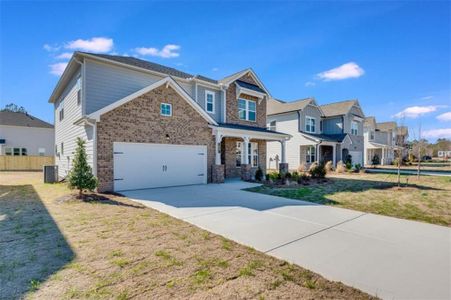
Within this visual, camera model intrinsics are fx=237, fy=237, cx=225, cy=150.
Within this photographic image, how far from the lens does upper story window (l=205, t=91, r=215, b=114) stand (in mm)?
16781

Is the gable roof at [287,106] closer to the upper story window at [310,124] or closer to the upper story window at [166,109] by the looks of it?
the upper story window at [310,124]

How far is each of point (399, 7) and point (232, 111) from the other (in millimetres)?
10869

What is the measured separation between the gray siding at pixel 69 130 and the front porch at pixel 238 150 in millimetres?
6756

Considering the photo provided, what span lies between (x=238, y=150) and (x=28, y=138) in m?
29.0

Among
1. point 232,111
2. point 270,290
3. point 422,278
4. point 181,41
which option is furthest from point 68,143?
point 422,278

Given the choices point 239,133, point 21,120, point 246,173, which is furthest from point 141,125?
point 21,120

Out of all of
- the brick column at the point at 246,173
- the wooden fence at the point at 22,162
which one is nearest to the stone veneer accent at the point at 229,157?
the brick column at the point at 246,173

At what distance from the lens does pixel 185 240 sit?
4.82m

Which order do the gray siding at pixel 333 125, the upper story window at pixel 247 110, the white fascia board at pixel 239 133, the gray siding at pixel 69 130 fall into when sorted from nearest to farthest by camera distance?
the gray siding at pixel 69 130 < the white fascia board at pixel 239 133 < the upper story window at pixel 247 110 < the gray siding at pixel 333 125

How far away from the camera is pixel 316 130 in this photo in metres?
27.7

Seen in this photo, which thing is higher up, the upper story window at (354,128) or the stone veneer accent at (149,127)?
the upper story window at (354,128)

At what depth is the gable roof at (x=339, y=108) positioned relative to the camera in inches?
1142

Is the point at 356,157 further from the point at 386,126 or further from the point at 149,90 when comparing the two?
the point at 149,90

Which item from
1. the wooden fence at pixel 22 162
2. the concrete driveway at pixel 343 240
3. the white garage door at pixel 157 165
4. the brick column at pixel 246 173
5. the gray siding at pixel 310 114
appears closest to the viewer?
the concrete driveway at pixel 343 240
